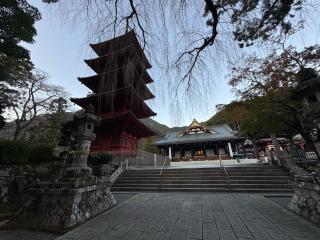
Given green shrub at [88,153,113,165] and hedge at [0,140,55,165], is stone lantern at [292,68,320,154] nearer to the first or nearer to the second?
green shrub at [88,153,113,165]

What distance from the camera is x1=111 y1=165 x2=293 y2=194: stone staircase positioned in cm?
817

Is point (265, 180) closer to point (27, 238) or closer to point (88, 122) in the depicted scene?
point (88, 122)

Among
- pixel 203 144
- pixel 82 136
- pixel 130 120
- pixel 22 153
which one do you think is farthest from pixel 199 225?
pixel 203 144

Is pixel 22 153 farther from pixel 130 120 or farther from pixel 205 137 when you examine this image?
pixel 205 137

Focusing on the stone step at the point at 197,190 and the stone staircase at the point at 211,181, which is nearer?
the stone step at the point at 197,190

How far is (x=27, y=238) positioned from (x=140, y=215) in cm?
238

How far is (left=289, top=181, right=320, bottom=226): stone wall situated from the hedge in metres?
10.9

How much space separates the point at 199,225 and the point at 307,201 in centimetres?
258

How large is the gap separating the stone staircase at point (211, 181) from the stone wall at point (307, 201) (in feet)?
12.1

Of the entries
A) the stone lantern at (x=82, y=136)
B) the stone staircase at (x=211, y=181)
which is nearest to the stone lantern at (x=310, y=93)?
the stone staircase at (x=211, y=181)

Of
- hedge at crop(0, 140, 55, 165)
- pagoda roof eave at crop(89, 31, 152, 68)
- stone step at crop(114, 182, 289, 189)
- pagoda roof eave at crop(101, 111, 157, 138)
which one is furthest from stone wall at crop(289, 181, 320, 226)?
hedge at crop(0, 140, 55, 165)

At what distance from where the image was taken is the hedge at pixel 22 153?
7.61 meters

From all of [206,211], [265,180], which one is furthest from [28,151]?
[265,180]

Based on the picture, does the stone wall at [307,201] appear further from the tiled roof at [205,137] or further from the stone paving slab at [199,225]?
the tiled roof at [205,137]
